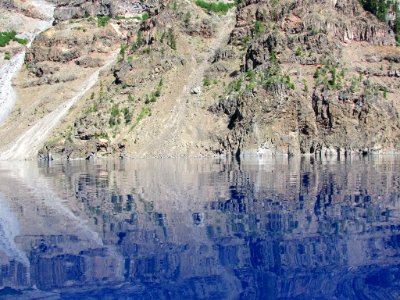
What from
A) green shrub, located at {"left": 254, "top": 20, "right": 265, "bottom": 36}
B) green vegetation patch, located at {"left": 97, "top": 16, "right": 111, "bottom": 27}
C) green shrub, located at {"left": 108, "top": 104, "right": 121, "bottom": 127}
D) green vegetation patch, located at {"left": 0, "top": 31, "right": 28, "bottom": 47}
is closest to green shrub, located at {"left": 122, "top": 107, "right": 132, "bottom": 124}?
green shrub, located at {"left": 108, "top": 104, "right": 121, "bottom": 127}

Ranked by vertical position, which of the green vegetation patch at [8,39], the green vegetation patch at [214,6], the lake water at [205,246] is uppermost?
the green vegetation patch at [214,6]

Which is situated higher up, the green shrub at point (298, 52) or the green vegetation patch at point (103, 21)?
the green vegetation patch at point (103, 21)

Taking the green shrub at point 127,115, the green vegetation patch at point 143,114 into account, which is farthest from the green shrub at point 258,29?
the green shrub at point 127,115

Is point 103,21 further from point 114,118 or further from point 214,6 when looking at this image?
point 114,118

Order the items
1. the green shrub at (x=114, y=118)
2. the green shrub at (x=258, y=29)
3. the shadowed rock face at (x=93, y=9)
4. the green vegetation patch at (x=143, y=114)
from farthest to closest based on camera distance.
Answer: the shadowed rock face at (x=93, y=9)
the green shrub at (x=258, y=29)
the green shrub at (x=114, y=118)
the green vegetation patch at (x=143, y=114)

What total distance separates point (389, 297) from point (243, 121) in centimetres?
6446

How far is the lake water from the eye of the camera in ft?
35.8

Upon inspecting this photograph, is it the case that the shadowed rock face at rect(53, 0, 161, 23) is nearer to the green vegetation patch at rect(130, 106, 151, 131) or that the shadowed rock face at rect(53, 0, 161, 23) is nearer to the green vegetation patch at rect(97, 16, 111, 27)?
the green vegetation patch at rect(97, 16, 111, 27)

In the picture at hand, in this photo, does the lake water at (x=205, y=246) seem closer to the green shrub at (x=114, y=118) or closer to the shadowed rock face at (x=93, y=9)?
the green shrub at (x=114, y=118)

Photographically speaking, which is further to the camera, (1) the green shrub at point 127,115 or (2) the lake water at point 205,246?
(1) the green shrub at point 127,115

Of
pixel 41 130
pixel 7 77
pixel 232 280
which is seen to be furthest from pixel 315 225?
pixel 7 77

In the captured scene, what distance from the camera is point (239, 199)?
901 inches

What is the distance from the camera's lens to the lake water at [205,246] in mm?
10906

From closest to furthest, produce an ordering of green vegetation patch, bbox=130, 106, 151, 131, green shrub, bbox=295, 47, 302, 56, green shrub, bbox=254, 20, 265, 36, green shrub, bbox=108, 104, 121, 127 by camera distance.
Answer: green vegetation patch, bbox=130, 106, 151, 131 → green shrub, bbox=295, 47, 302, 56 → green shrub, bbox=108, 104, 121, 127 → green shrub, bbox=254, 20, 265, 36
